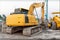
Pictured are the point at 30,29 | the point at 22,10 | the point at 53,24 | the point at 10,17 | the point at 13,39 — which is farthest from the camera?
the point at 53,24

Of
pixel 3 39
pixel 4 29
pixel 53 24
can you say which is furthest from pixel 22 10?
pixel 53 24

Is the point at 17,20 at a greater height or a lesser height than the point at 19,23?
greater

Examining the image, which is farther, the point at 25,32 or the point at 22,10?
the point at 22,10

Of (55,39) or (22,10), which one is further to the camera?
(22,10)

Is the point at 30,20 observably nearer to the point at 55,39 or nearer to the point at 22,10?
the point at 22,10

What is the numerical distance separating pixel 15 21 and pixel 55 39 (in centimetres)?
327

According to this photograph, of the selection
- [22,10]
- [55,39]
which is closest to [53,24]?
[22,10]

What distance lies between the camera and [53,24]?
59.3ft

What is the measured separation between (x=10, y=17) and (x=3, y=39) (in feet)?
9.57

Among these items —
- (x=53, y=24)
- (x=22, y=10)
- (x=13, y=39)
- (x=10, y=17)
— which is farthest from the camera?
(x=53, y=24)

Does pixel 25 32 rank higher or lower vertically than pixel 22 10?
lower

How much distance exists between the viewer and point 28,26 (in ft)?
41.1

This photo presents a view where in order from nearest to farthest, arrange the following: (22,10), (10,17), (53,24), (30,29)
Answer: (30,29) → (10,17) → (22,10) → (53,24)

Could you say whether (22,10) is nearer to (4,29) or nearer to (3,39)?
(4,29)
